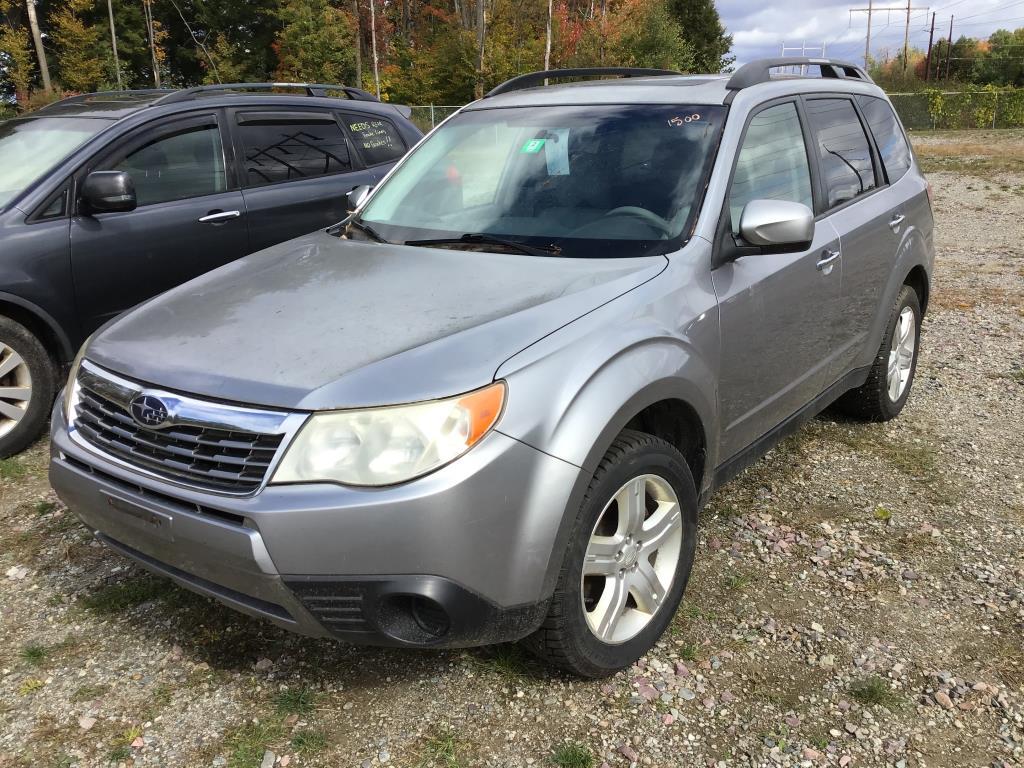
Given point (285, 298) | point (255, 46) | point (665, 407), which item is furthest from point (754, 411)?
point (255, 46)

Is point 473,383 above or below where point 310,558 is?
above

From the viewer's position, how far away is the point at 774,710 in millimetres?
2631

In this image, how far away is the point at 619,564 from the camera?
2635 millimetres

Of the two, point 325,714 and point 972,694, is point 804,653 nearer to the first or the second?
point 972,694

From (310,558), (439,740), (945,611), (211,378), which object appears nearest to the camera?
(310,558)

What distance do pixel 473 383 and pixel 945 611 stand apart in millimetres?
2083

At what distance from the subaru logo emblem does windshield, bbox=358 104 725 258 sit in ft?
4.05

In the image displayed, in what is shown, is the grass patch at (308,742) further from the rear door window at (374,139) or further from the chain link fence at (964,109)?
the chain link fence at (964,109)

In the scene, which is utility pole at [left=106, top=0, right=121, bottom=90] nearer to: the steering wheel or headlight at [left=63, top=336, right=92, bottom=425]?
headlight at [left=63, top=336, right=92, bottom=425]

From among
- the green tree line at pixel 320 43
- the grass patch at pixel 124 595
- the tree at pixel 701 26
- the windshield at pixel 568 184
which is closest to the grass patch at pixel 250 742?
the grass patch at pixel 124 595

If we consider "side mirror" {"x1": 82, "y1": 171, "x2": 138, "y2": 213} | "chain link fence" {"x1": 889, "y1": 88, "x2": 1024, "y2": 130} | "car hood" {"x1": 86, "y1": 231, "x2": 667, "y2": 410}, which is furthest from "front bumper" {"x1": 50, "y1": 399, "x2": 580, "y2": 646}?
"chain link fence" {"x1": 889, "y1": 88, "x2": 1024, "y2": 130}

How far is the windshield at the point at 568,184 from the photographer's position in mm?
3045

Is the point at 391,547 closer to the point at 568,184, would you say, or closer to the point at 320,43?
the point at 568,184

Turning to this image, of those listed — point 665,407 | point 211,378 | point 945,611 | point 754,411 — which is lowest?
point 945,611
